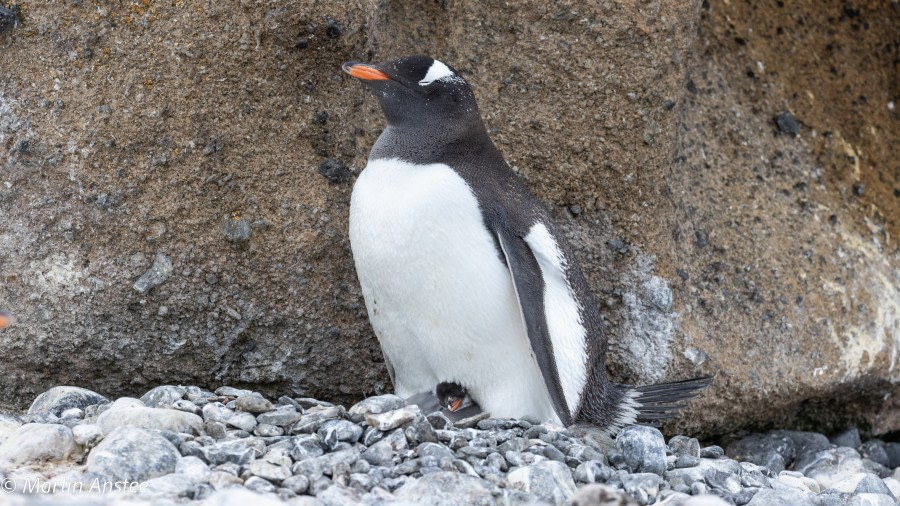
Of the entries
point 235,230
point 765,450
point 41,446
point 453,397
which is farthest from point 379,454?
point 765,450

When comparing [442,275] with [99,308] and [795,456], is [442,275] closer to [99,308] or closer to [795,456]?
[99,308]

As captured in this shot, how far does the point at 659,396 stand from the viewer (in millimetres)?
3113

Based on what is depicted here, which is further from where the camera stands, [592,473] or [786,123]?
[786,123]

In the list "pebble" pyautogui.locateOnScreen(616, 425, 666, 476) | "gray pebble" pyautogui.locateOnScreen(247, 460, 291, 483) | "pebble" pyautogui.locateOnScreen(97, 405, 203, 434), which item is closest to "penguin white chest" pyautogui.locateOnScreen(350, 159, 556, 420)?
"pebble" pyautogui.locateOnScreen(616, 425, 666, 476)

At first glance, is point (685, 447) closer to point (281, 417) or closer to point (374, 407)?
point (374, 407)

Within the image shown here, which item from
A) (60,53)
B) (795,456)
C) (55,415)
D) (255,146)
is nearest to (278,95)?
(255,146)

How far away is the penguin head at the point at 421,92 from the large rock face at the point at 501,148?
0.86 feet

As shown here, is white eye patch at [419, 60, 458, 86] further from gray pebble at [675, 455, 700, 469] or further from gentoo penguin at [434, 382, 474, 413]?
gray pebble at [675, 455, 700, 469]

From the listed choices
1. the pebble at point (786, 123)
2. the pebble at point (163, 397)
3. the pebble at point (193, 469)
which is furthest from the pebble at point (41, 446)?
the pebble at point (786, 123)

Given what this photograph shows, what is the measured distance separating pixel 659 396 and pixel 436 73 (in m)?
1.16

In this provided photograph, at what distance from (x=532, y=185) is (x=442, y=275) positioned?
0.70m

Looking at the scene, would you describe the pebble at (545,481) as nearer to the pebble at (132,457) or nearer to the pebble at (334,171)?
the pebble at (132,457)

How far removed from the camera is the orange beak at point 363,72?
285 cm

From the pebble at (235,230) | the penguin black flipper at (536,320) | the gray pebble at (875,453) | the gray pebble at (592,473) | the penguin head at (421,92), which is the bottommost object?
the gray pebble at (875,453)
